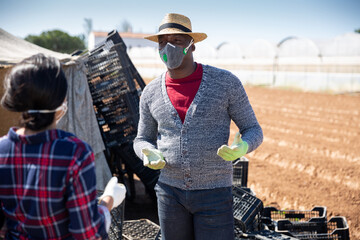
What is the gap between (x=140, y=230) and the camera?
3.75m

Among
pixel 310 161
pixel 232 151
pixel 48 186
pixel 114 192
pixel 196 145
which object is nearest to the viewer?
pixel 48 186

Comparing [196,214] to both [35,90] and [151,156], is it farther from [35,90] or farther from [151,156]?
[35,90]

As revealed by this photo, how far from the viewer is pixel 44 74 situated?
1.26m

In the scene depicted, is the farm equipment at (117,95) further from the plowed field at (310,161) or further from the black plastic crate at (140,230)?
the plowed field at (310,161)

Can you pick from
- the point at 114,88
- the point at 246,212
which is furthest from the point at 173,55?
the point at 114,88

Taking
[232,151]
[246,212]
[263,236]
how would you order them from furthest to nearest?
1. [246,212]
2. [263,236]
3. [232,151]

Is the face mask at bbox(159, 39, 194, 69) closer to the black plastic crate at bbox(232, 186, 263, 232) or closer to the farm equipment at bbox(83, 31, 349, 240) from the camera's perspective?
the black plastic crate at bbox(232, 186, 263, 232)

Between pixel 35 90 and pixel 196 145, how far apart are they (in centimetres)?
97

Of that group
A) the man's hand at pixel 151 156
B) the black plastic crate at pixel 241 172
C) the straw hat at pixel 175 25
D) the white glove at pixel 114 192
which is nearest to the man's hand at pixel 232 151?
the man's hand at pixel 151 156

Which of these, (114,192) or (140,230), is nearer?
(114,192)

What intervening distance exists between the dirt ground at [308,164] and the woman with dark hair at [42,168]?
3.71 metres

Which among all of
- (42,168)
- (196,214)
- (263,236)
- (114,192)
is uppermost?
(42,168)

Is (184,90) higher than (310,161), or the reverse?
(184,90)

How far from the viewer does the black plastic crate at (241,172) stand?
4.30 m
